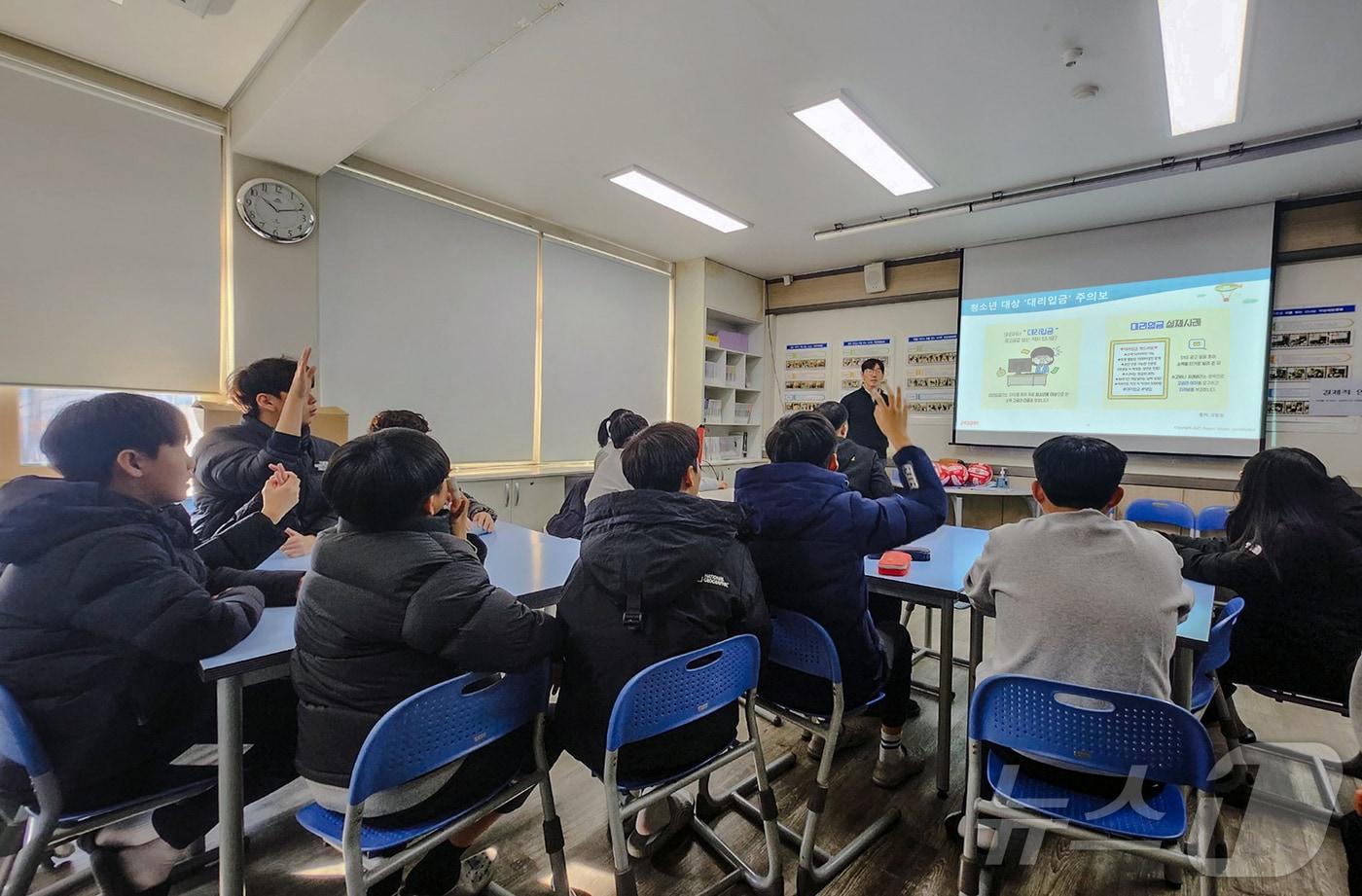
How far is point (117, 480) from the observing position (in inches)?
49.5

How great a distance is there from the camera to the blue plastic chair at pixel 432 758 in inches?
41.2

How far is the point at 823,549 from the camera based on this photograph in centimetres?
169

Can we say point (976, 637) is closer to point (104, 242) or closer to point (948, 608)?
point (948, 608)

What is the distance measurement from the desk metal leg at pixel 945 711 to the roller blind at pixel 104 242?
3.77m

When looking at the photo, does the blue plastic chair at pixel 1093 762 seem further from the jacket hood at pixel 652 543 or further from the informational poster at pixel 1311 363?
the informational poster at pixel 1311 363

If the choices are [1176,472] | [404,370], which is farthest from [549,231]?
[1176,472]

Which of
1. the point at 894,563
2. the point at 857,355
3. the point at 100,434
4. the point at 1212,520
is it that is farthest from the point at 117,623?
the point at 857,355

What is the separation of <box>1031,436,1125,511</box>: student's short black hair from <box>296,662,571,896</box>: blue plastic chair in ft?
4.32

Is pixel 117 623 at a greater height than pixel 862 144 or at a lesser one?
lesser

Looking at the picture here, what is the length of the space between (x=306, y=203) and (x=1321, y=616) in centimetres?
485

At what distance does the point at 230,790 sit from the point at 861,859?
5.42ft

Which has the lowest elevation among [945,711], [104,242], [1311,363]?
[945,711]

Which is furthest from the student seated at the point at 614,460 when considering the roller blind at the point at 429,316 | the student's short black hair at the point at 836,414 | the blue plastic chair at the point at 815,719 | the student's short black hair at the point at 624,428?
the roller blind at the point at 429,316

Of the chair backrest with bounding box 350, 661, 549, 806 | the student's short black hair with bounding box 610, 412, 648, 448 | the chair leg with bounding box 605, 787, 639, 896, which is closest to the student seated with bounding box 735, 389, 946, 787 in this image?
the chair leg with bounding box 605, 787, 639, 896
